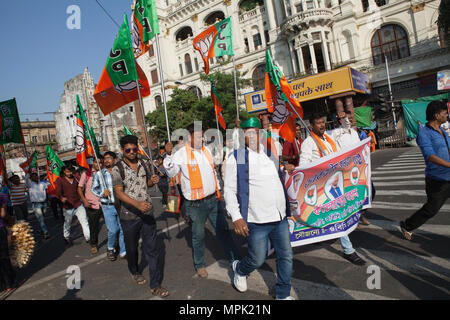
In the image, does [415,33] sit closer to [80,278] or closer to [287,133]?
[287,133]

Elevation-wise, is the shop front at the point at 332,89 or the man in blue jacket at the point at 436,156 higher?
the shop front at the point at 332,89

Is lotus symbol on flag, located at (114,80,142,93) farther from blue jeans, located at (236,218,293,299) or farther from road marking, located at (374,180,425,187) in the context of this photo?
road marking, located at (374,180,425,187)

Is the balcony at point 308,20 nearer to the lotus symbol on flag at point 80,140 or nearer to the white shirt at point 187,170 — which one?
the lotus symbol on flag at point 80,140

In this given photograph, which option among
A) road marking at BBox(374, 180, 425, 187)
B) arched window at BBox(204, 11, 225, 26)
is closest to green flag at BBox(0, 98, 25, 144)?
road marking at BBox(374, 180, 425, 187)

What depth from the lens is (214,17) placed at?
36.2m

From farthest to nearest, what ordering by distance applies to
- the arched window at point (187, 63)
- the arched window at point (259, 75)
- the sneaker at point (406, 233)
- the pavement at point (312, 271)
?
the arched window at point (187, 63) → the arched window at point (259, 75) → the sneaker at point (406, 233) → the pavement at point (312, 271)

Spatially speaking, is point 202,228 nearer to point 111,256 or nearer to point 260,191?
point 260,191

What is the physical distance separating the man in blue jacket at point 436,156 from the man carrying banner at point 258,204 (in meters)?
2.09

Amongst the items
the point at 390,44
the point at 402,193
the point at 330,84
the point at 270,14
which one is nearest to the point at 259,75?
the point at 270,14

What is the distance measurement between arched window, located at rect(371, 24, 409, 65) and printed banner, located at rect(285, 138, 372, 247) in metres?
26.3

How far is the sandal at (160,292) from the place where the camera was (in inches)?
135

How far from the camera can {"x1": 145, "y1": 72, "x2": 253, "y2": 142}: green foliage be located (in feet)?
84.6

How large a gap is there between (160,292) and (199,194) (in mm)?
1265

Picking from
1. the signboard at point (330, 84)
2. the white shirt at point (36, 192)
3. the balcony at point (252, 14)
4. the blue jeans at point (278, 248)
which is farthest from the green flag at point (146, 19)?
the balcony at point (252, 14)
